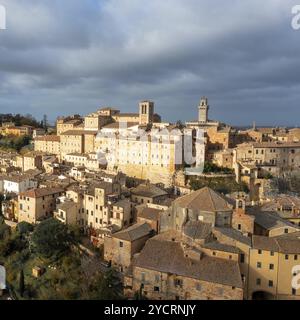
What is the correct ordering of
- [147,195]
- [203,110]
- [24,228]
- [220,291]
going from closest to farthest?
[220,291]
[24,228]
[147,195]
[203,110]

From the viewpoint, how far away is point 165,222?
20562 millimetres

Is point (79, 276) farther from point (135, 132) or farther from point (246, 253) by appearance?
point (135, 132)

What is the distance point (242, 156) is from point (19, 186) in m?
20.6

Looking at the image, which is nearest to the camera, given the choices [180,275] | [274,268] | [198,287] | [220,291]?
[220,291]

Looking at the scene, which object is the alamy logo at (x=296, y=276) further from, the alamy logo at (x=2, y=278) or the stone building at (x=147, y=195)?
the alamy logo at (x=2, y=278)

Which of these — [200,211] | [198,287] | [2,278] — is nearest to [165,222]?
[200,211]

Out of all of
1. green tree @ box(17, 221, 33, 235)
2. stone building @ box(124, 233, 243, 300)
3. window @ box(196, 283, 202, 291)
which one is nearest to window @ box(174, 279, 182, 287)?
stone building @ box(124, 233, 243, 300)

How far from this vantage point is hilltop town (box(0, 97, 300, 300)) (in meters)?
16.6

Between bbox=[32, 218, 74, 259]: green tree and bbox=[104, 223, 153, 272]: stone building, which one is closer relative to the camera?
bbox=[104, 223, 153, 272]: stone building

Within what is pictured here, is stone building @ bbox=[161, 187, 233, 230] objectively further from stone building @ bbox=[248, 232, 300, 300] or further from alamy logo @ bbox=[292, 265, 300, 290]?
alamy logo @ bbox=[292, 265, 300, 290]

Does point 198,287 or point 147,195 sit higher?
point 147,195

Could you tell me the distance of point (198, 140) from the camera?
3681cm

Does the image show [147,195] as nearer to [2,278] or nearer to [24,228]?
[24,228]
